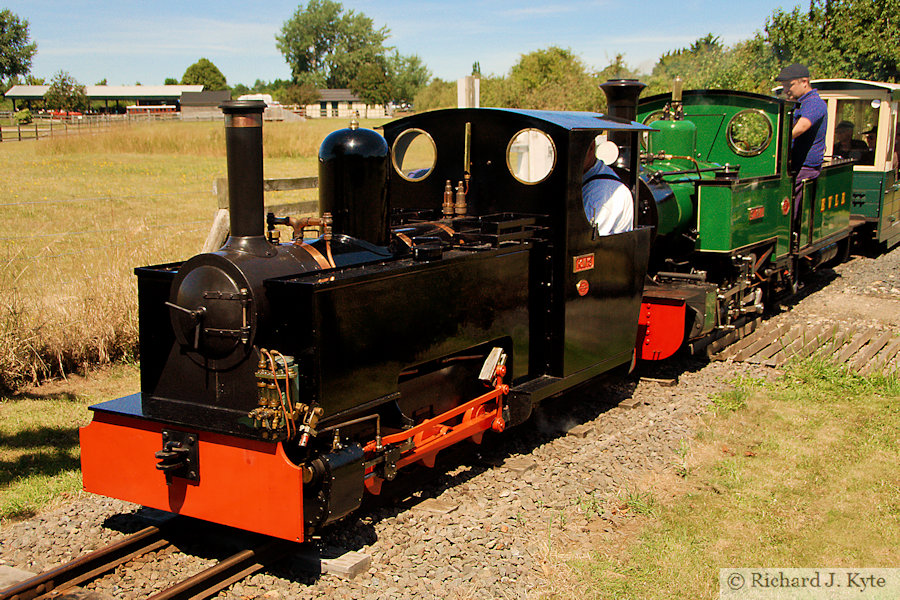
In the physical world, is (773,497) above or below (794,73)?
below

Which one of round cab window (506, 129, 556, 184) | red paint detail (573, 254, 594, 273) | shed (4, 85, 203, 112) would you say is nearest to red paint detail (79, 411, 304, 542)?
red paint detail (573, 254, 594, 273)

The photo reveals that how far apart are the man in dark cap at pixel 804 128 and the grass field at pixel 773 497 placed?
359 centimetres

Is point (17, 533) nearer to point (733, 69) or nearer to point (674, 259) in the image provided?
point (674, 259)

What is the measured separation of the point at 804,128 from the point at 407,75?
85959mm

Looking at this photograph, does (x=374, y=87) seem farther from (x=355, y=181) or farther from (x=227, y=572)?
(x=227, y=572)

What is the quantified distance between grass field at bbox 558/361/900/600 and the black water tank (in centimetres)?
223

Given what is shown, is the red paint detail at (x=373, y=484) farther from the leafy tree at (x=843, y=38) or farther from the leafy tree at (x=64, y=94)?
the leafy tree at (x=64, y=94)

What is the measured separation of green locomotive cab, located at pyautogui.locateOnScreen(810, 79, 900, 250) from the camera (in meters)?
13.2

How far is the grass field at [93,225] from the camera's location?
7172 mm

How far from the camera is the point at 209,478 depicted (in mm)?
3959

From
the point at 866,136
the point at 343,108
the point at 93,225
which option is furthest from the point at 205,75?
the point at 866,136

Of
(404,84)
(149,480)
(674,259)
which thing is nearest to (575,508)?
(149,480)

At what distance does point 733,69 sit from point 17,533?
21.9 metres

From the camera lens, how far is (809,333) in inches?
353
